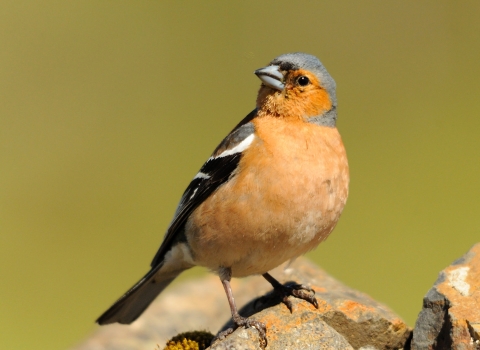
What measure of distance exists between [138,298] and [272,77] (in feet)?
8.26

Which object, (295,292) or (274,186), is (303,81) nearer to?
(274,186)

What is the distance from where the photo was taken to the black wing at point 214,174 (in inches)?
201

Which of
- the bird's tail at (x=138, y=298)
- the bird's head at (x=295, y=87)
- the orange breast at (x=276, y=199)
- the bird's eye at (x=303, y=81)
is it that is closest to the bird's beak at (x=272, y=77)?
the bird's head at (x=295, y=87)

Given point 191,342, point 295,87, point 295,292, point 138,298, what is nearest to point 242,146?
point 295,87

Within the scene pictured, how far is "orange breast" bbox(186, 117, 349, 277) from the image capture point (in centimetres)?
472

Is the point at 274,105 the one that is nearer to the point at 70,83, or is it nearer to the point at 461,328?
the point at 461,328

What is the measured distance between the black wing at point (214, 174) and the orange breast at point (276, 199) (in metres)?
0.10

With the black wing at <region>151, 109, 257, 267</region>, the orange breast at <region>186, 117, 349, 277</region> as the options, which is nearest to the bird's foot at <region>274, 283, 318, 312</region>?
the orange breast at <region>186, 117, 349, 277</region>

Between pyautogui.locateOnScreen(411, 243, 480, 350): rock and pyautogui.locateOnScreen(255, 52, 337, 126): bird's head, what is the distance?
1.61 meters

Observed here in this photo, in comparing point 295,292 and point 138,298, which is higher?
point 295,292

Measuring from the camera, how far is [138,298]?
237 inches

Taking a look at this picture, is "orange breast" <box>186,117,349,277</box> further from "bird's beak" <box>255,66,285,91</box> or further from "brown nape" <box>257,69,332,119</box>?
"bird's beak" <box>255,66,285,91</box>

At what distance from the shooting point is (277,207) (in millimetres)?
4703

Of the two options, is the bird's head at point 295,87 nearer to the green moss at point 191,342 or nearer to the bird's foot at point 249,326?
the bird's foot at point 249,326
